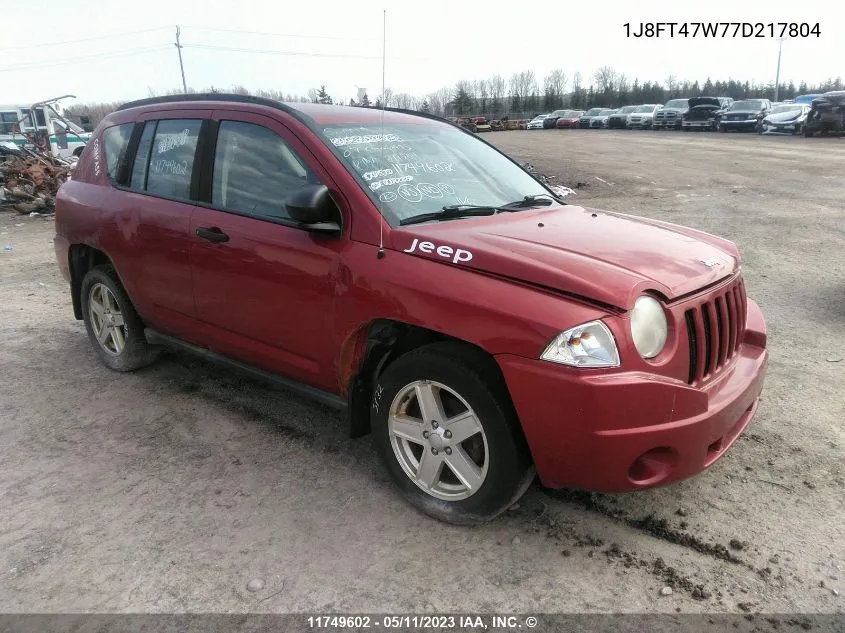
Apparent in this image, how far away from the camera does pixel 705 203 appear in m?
11.9

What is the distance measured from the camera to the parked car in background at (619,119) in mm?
39938

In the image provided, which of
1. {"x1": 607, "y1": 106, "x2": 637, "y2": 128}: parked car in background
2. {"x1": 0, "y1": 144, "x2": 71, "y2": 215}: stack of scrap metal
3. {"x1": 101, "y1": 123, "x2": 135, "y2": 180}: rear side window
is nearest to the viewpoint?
{"x1": 101, "y1": 123, "x2": 135, "y2": 180}: rear side window

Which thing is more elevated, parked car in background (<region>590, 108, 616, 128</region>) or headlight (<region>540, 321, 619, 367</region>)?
parked car in background (<region>590, 108, 616, 128</region>)

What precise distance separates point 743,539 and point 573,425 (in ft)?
3.43

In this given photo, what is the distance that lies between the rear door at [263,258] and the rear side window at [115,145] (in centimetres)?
108

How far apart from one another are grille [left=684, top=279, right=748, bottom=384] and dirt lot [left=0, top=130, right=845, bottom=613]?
0.72 m

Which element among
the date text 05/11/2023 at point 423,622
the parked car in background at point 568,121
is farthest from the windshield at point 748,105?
the date text 05/11/2023 at point 423,622

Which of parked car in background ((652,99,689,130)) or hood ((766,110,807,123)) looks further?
parked car in background ((652,99,689,130))

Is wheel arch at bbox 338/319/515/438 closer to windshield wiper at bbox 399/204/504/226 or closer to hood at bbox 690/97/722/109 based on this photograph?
windshield wiper at bbox 399/204/504/226

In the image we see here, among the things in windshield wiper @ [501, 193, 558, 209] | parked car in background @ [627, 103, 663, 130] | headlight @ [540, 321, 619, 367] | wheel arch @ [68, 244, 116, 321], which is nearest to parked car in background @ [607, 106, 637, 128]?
parked car in background @ [627, 103, 663, 130]

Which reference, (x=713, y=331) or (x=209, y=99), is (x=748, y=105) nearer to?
(x=209, y=99)

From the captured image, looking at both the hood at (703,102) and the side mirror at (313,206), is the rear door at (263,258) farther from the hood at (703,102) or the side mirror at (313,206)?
the hood at (703,102)

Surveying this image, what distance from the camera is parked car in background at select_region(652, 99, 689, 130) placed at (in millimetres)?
36728

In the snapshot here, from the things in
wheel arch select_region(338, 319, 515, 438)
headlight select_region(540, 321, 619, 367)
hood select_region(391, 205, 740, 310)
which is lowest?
wheel arch select_region(338, 319, 515, 438)
